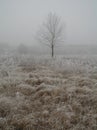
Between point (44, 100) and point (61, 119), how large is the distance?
1.32 metres

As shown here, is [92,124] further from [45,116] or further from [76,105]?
[45,116]

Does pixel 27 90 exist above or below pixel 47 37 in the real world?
below

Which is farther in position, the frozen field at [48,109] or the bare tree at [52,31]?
the bare tree at [52,31]

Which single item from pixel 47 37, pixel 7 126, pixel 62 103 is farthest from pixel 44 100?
pixel 47 37

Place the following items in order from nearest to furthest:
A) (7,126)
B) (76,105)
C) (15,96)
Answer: (7,126) < (76,105) < (15,96)

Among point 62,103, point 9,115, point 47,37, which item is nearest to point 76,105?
point 62,103

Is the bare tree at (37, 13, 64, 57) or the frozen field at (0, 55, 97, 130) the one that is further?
the bare tree at (37, 13, 64, 57)

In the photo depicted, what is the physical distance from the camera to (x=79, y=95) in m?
5.32

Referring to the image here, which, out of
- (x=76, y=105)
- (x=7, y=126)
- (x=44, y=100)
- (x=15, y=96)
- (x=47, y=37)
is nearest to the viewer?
(x=7, y=126)

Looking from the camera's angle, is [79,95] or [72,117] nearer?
[72,117]

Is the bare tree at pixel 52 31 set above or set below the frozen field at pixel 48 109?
above

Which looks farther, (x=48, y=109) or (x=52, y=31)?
(x=52, y=31)

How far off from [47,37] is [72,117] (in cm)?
1779

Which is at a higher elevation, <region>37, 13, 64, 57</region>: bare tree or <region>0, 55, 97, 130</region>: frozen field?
<region>37, 13, 64, 57</region>: bare tree
